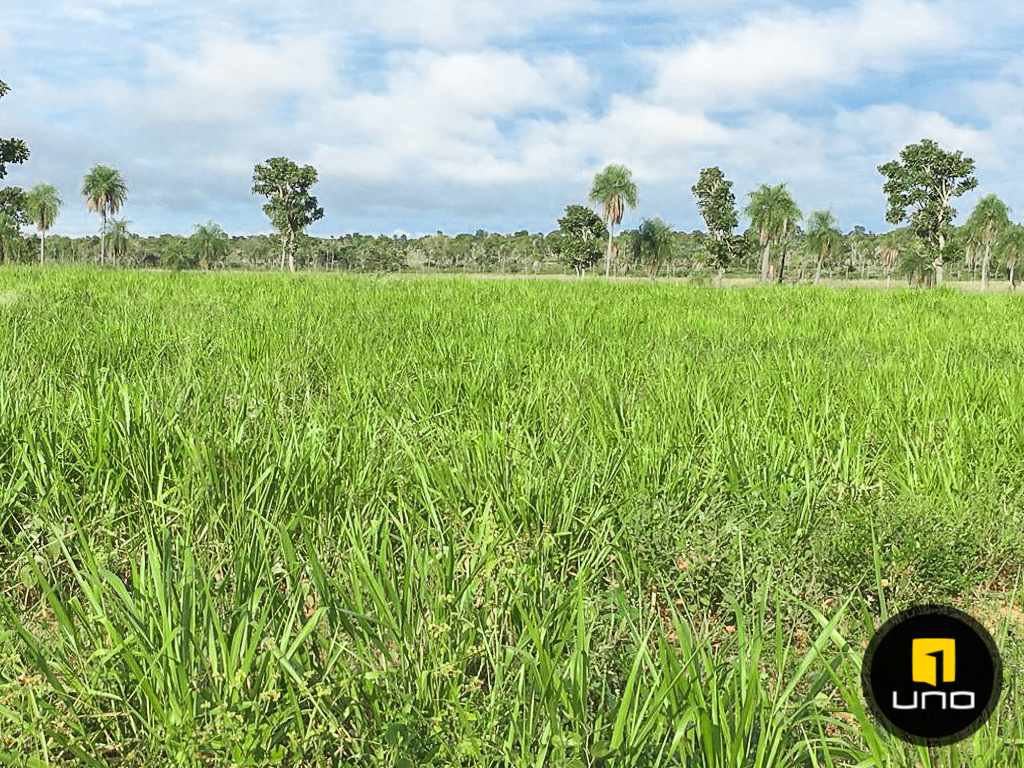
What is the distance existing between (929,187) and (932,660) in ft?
187

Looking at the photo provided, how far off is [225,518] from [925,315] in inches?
390

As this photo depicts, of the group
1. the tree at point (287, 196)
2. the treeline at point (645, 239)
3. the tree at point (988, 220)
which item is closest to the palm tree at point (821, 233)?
the treeline at point (645, 239)

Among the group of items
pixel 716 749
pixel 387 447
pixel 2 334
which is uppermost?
pixel 2 334

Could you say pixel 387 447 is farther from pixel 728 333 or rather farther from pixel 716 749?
pixel 728 333

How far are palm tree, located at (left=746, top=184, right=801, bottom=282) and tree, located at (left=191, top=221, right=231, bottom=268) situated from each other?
65.2 metres

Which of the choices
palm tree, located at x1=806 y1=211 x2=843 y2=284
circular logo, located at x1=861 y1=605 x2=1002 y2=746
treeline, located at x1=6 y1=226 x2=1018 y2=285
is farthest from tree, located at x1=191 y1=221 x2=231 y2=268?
circular logo, located at x1=861 y1=605 x2=1002 y2=746

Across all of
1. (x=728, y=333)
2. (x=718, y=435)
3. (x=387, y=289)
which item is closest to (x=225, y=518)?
(x=718, y=435)

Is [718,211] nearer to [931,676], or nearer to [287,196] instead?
[287,196]

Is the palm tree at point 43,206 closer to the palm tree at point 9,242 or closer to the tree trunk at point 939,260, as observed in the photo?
the palm tree at point 9,242

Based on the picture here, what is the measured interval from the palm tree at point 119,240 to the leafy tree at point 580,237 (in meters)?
54.2

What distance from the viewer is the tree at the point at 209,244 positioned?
8769cm

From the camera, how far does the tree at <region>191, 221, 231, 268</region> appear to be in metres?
87.7

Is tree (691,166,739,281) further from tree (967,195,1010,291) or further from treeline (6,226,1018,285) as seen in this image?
tree (967,195,1010,291)

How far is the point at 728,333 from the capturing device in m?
7.14
